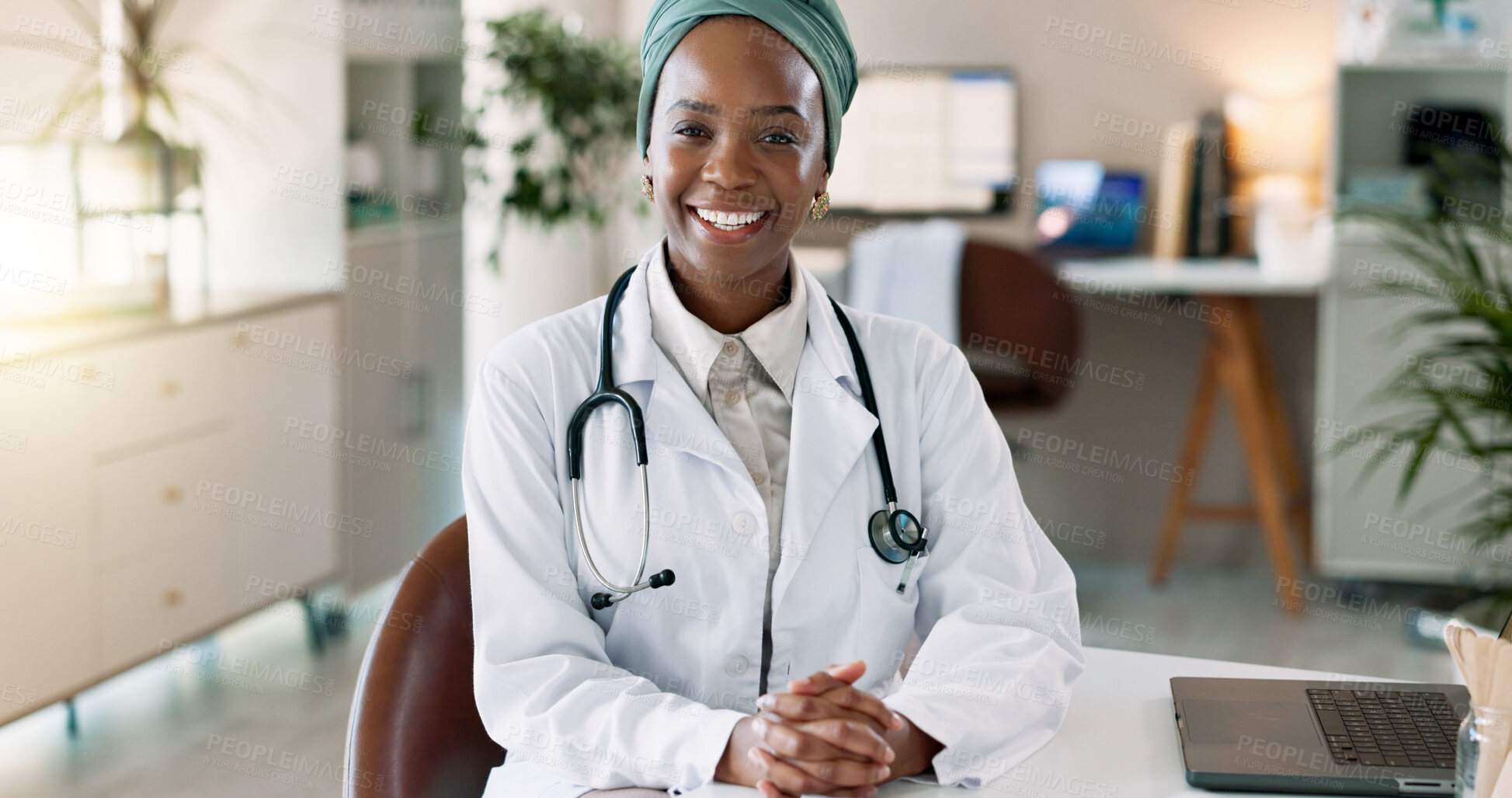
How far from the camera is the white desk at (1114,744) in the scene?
1101 millimetres

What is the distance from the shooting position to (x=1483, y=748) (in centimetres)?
92

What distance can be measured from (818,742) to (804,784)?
0.12ft

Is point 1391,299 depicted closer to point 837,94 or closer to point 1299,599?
point 1299,599

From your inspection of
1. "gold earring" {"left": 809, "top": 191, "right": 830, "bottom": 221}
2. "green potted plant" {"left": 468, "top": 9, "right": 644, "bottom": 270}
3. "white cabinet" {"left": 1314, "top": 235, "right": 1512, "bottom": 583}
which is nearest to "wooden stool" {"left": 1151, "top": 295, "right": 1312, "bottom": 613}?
"white cabinet" {"left": 1314, "top": 235, "right": 1512, "bottom": 583}

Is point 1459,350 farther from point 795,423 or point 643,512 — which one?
point 643,512

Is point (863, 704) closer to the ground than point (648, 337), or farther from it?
closer to the ground

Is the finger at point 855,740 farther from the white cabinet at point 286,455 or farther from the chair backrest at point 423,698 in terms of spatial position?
the white cabinet at point 286,455

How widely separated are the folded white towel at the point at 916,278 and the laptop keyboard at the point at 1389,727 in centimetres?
259

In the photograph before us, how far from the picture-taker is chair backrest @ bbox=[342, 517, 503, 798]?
1306mm

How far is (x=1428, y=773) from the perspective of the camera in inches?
41.7

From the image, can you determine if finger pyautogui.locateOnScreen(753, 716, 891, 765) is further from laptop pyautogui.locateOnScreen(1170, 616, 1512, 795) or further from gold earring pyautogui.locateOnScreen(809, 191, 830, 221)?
gold earring pyautogui.locateOnScreen(809, 191, 830, 221)

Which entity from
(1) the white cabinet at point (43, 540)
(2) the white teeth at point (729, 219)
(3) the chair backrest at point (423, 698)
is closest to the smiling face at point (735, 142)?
(2) the white teeth at point (729, 219)

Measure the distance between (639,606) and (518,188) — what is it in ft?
8.94

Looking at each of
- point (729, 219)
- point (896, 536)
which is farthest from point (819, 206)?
point (896, 536)
